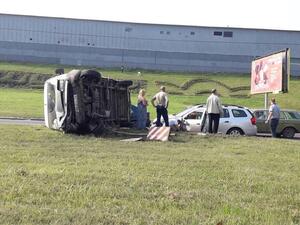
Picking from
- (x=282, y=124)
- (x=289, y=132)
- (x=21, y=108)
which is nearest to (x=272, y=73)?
(x=282, y=124)

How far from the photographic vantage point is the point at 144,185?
8102 millimetres

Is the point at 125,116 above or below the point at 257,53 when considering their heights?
below

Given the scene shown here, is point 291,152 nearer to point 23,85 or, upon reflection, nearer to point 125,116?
point 125,116

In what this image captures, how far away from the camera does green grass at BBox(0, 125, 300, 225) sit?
6.22 metres

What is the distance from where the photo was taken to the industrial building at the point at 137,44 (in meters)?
89.8

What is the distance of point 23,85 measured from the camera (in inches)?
2731

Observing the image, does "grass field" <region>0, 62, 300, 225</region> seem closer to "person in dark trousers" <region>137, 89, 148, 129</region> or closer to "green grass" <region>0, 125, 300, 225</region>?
"green grass" <region>0, 125, 300, 225</region>

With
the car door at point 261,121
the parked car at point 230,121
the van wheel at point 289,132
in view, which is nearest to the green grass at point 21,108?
the car door at point 261,121

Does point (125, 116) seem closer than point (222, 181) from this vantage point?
No

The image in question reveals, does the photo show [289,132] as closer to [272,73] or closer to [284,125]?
[284,125]

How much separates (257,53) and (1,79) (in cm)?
4038

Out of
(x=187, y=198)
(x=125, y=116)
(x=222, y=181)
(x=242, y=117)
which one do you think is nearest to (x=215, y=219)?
(x=187, y=198)

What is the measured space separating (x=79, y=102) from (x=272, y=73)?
15.8 meters

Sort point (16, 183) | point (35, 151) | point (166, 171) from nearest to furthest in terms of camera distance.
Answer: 1. point (16, 183)
2. point (166, 171)
3. point (35, 151)
